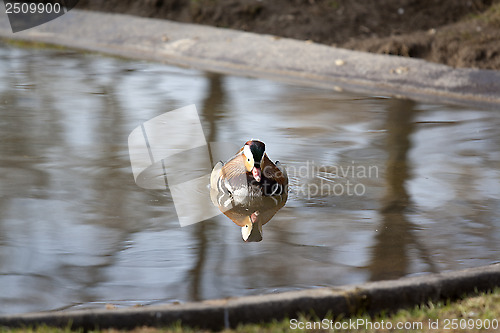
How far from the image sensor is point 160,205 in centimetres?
618

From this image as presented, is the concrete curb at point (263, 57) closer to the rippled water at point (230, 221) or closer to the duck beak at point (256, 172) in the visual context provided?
the rippled water at point (230, 221)

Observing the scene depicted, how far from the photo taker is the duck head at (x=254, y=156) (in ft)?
19.2

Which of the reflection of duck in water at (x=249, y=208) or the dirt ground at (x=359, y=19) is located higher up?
the reflection of duck in water at (x=249, y=208)

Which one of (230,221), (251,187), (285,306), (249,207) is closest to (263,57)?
(249,207)

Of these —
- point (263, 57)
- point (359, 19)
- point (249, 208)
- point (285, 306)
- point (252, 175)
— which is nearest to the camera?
point (285, 306)

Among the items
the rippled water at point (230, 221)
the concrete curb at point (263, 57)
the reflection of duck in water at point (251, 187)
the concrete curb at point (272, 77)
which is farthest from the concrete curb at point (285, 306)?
the concrete curb at point (263, 57)

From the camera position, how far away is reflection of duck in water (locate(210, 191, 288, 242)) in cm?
594

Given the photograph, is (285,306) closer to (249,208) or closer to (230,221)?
(230,221)

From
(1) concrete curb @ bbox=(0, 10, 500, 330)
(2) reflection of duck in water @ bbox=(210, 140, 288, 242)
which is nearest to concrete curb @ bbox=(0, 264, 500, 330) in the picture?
(1) concrete curb @ bbox=(0, 10, 500, 330)

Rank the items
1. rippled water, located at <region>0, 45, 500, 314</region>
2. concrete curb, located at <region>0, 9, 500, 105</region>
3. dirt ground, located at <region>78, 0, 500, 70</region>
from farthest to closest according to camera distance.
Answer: dirt ground, located at <region>78, 0, 500, 70</region> → concrete curb, located at <region>0, 9, 500, 105</region> → rippled water, located at <region>0, 45, 500, 314</region>

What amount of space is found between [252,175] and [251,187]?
11cm

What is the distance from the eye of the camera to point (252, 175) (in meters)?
6.02

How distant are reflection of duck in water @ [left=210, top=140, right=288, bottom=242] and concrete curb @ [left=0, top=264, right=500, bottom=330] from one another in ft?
5.58

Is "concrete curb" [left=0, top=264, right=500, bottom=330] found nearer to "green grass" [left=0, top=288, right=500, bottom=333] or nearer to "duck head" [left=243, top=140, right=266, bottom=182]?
"green grass" [left=0, top=288, right=500, bottom=333]
